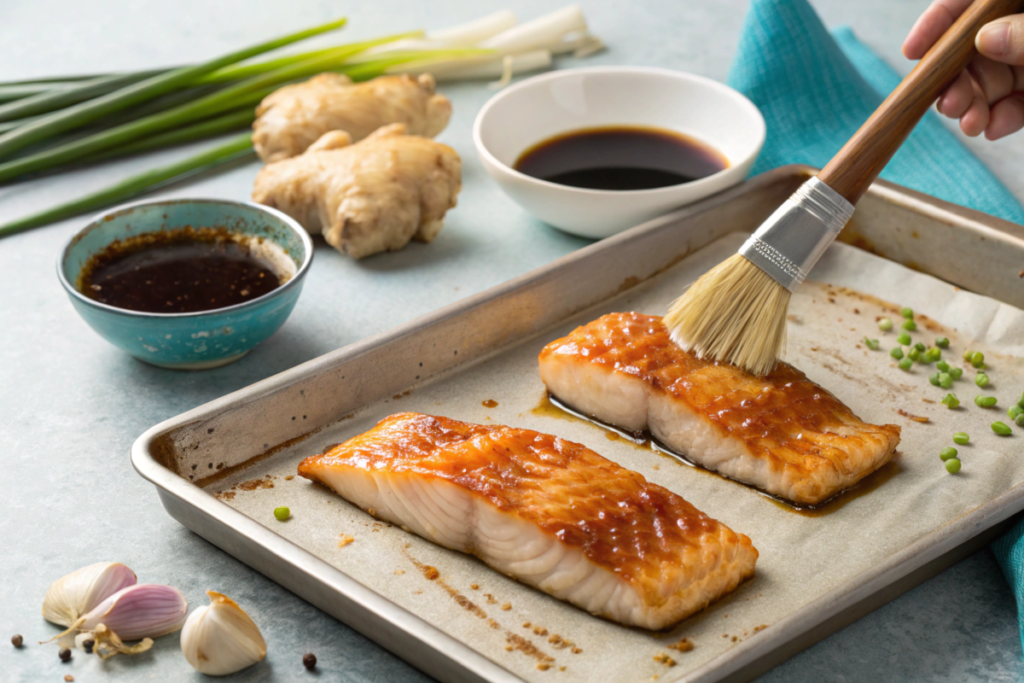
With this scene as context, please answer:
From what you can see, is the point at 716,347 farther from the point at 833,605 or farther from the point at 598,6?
the point at 598,6

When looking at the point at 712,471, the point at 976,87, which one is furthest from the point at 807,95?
the point at 712,471

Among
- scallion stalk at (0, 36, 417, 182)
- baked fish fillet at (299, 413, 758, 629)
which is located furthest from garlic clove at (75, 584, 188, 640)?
scallion stalk at (0, 36, 417, 182)

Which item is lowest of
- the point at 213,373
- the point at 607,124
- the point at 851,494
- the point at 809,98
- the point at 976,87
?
the point at 213,373

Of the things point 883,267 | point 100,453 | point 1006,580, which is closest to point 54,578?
point 100,453

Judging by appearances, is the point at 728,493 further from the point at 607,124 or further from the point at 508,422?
the point at 607,124

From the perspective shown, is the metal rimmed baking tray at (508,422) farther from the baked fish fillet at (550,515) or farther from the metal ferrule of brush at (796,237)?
the metal ferrule of brush at (796,237)

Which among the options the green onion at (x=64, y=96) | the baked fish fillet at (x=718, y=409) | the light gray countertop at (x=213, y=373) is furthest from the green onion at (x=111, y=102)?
the baked fish fillet at (x=718, y=409)
